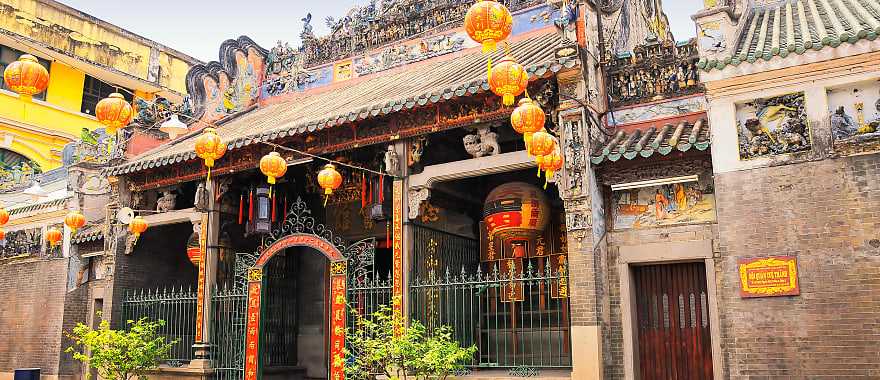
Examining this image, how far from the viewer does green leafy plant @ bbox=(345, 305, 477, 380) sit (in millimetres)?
8672

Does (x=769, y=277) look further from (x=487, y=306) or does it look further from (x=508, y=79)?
(x=487, y=306)

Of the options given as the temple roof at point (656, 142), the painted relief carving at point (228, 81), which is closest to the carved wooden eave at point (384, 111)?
the temple roof at point (656, 142)

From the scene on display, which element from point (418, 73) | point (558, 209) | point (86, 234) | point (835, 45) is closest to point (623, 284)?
point (558, 209)

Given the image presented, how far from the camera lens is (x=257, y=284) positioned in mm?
11648

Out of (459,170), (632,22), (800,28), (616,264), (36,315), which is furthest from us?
(36,315)

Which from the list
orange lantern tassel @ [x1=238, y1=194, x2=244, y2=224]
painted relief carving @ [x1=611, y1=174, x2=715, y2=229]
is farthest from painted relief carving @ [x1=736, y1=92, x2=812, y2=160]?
orange lantern tassel @ [x1=238, y1=194, x2=244, y2=224]

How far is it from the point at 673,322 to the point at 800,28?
3.69m

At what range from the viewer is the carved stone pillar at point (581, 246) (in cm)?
809

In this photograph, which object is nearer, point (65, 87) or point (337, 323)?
point (337, 323)

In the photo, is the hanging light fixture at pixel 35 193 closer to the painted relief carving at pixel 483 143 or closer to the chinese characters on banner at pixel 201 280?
the chinese characters on banner at pixel 201 280

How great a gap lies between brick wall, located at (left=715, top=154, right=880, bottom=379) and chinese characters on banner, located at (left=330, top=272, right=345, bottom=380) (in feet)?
17.1

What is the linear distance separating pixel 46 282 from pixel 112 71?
11418 millimetres

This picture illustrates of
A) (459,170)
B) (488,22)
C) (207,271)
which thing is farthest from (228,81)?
(488,22)

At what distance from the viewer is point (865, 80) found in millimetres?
6914
